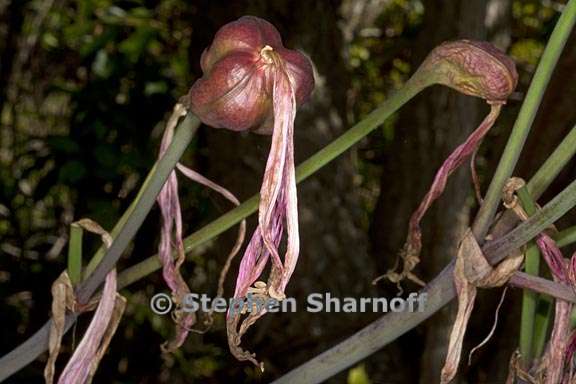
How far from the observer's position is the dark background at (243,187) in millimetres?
1566

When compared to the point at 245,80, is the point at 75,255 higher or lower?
lower

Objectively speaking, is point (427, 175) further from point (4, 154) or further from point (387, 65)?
point (4, 154)

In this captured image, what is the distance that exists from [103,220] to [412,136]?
51 centimetres

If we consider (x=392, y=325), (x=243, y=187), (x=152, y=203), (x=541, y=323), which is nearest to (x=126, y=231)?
(x=152, y=203)

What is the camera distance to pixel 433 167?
166 cm

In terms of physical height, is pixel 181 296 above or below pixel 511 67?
below

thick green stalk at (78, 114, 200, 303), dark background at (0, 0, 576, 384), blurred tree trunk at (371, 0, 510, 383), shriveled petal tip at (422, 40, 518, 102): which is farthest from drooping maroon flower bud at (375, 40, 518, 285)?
blurred tree trunk at (371, 0, 510, 383)

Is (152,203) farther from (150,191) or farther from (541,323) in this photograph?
(541,323)

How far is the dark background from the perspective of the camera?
61.7 inches

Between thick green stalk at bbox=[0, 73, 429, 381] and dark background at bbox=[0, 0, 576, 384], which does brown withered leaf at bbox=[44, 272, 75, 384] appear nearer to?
thick green stalk at bbox=[0, 73, 429, 381]

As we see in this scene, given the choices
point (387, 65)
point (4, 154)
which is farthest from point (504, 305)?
point (4, 154)

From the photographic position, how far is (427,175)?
1692 mm

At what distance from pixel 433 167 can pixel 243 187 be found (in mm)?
297

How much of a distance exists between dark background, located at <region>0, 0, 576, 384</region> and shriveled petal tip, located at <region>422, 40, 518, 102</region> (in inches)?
31.8
